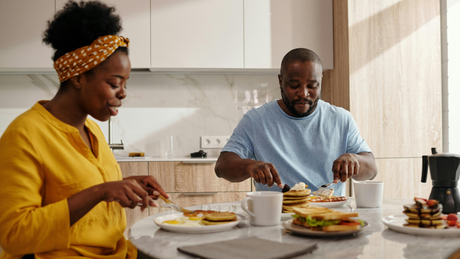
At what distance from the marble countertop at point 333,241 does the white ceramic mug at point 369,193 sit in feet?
0.71

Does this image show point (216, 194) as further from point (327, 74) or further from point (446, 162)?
point (446, 162)

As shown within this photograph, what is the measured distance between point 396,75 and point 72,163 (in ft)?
8.92

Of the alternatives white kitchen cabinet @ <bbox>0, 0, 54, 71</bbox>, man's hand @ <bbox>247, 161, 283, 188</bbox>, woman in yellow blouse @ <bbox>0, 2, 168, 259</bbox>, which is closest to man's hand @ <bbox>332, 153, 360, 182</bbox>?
man's hand @ <bbox>247, 161, 283, 188</bbox>

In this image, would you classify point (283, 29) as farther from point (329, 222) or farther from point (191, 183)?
point (329, 222)

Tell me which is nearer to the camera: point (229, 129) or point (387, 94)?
point (387, 94)

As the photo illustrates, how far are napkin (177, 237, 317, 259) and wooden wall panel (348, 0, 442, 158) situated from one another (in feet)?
7.78

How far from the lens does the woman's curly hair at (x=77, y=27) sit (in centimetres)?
111

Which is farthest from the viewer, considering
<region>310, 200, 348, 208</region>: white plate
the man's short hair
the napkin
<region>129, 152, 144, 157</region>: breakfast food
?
<region>129, 152, 144, 157</region>: breakfast food

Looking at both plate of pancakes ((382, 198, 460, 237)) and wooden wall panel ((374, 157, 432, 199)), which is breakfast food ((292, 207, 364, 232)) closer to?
plate of pancakes ((382, 198, 460, 237))

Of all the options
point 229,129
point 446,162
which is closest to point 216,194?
point 229,129

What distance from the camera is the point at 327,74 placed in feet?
11.1

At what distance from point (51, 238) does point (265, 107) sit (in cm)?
123

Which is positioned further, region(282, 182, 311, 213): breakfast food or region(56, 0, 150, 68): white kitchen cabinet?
region(56, 0, 150, 68): white kitchen cabinet

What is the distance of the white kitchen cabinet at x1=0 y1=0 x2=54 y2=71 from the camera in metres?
3.06
